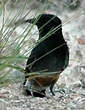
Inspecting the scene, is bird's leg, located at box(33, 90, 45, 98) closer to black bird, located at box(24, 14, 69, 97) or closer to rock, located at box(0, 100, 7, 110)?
black bird, located at box(24, 14, 69, 97)

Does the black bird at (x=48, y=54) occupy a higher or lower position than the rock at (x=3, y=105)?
higher

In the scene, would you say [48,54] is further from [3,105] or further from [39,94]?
[3,105]

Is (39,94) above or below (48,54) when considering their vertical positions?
below

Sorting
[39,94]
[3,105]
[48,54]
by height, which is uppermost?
[48,54]

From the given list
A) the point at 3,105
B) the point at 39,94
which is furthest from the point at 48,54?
the point at 3,105

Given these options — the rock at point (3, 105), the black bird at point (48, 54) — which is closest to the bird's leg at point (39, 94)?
the black bird at point (48, 54)

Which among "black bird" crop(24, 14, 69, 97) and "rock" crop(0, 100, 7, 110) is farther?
"black bird" crop(24, 14, 69, 97)

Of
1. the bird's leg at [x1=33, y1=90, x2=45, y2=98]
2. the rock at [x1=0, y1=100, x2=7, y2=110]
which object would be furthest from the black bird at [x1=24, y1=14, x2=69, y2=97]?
the rock at [x1=0, y1=100, x2=7, y2=110]

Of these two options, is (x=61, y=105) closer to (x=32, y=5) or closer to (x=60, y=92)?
(x=60, y=92)

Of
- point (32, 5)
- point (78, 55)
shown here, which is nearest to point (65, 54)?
point (78, 55)

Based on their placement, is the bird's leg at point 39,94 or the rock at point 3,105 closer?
the rock at point 3,105

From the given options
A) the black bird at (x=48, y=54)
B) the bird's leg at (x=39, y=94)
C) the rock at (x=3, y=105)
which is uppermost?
the black bird at (x=48, y=54)

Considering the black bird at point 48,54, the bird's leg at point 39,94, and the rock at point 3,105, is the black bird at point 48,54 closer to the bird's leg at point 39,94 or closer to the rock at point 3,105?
the bird's leg at point 39,94

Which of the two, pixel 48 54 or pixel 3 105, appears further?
pixel 48 54
